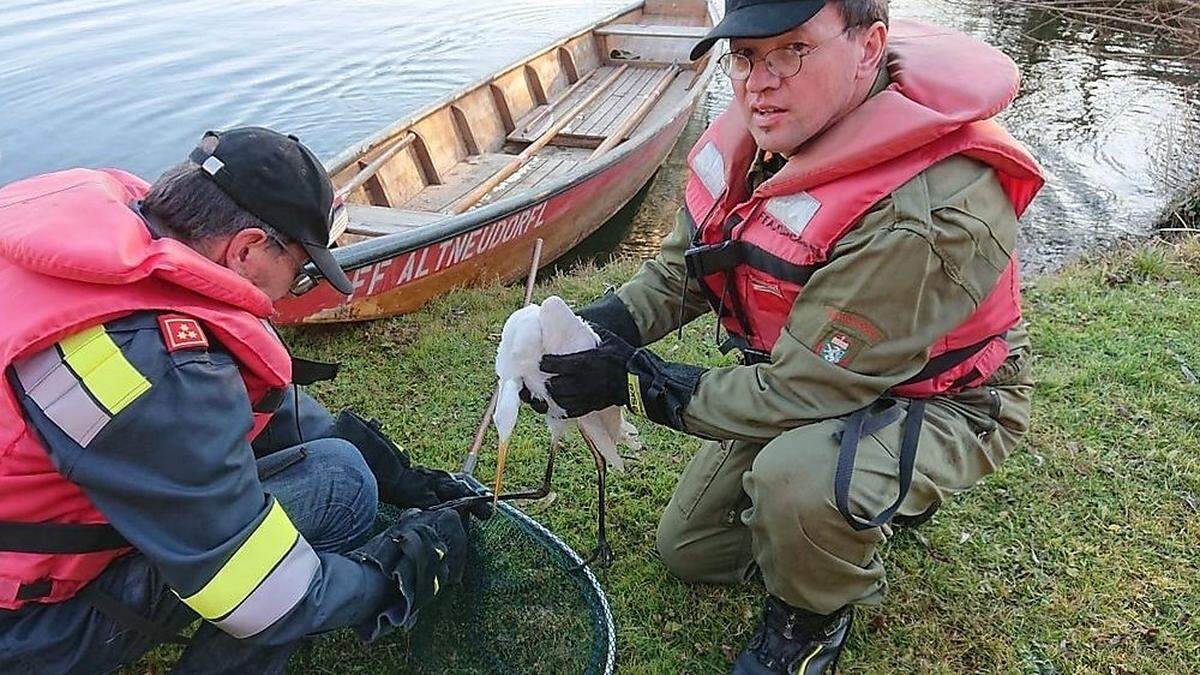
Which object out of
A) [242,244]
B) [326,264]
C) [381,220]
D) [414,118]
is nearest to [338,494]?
[326,264]

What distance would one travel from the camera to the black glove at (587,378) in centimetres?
242

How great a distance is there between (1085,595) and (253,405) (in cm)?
267

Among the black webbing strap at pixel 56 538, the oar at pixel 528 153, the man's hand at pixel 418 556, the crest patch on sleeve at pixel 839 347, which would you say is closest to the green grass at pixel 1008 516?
the man's hand at pixel 418 556

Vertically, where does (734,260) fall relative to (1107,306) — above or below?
above

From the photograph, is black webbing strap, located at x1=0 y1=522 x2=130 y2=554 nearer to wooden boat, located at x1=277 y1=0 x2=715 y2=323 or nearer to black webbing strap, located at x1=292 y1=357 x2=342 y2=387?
black webbing strap, located at x1=292 y1=357 x2=342 y2=387

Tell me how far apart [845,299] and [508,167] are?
586 cm

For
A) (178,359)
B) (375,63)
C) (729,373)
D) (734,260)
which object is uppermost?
(178,359)

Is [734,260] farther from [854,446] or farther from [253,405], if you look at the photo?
[253,405]

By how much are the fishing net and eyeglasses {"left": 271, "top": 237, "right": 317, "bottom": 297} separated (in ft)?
2.89

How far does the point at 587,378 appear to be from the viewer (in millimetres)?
2426

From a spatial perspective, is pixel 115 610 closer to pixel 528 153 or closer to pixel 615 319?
pixel 615 319

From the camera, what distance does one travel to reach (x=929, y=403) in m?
2.50

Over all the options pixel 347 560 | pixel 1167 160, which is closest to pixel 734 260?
pixel 347 560

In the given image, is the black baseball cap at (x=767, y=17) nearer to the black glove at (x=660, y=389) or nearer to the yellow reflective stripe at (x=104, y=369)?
the black glove at (x=660, y=389)
